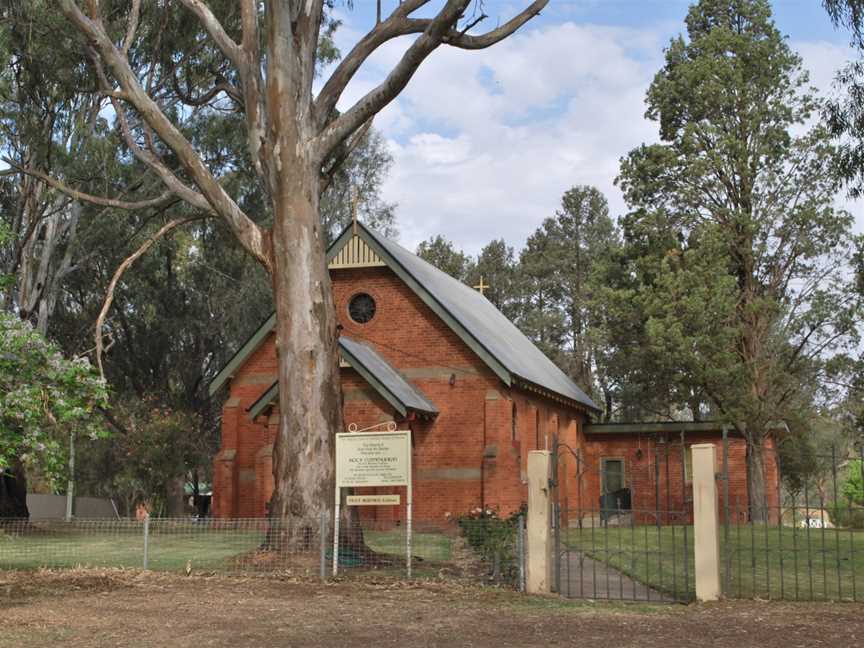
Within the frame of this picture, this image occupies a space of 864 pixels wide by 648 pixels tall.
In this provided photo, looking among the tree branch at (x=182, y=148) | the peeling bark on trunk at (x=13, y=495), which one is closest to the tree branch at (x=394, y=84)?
the tree branch at (x=182, y=148)

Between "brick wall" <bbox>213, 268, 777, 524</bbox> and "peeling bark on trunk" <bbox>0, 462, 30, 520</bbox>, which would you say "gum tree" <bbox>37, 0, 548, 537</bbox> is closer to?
"brick wall" <bbox>213, 268, 777, 524</bbox>

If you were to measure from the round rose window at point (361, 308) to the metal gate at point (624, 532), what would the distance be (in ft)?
22.2

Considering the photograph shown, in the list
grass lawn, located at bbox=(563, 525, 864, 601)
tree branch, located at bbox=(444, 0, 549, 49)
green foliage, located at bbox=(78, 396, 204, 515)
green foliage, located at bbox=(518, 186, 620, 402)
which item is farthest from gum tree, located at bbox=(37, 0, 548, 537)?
green foliage, located at bbox=(518, 186, 620, 402)

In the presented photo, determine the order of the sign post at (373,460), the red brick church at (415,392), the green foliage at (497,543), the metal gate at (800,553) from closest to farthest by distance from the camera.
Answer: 1. the metal gate at (800,553)
2. the green foliage at (497,543)
3. the sign post at (373,460)
4. the red brick church at (415,392)

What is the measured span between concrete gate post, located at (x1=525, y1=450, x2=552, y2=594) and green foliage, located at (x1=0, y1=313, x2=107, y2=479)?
21.5 ft

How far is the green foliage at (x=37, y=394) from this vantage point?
1405 cm

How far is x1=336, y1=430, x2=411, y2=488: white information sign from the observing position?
15.5 m

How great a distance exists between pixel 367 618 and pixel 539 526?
3.12 m

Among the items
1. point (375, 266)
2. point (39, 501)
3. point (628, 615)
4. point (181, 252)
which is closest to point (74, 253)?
point (181, 252)

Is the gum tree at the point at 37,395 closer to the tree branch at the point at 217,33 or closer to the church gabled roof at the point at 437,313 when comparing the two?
the tree branch at the point at 217,33

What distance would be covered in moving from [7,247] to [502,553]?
24464 millimetres

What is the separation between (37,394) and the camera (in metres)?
14.3

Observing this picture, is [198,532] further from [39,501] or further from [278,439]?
[39,501]

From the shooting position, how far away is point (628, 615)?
11.8 meters
